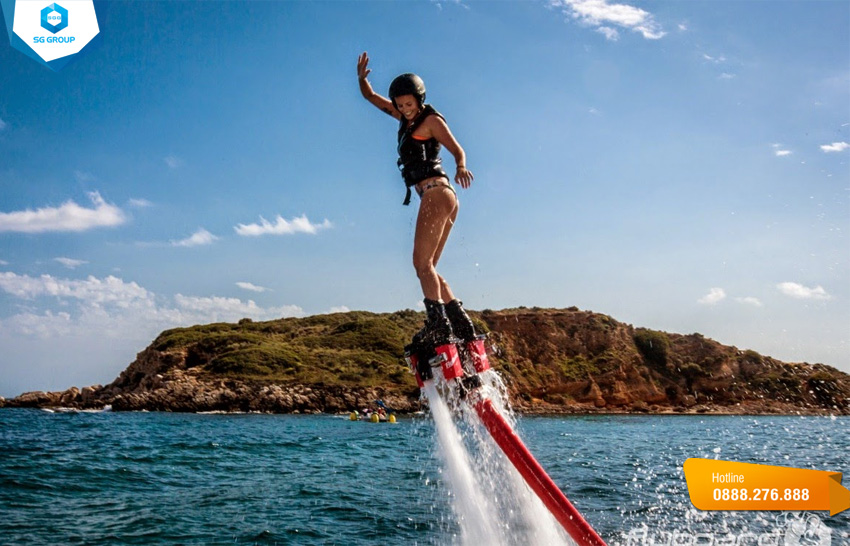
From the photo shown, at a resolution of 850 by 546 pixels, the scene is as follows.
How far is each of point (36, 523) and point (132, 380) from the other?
7137 centimetres

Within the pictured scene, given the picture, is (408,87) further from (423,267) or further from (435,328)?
(435,328)

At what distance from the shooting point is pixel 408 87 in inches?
226

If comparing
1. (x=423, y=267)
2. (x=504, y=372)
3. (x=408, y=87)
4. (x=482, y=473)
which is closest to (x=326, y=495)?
(x=482, y=473)

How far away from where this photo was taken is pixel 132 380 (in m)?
74.4

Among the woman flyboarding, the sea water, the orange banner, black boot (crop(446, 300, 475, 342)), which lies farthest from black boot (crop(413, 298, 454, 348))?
the orange banner

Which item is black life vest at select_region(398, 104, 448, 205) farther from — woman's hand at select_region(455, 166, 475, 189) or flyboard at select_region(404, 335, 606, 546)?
flyboard at select_region(404, 335, 606, 546)

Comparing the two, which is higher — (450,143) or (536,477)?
(450,143)

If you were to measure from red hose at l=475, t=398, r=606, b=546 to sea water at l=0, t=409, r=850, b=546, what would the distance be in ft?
2.40

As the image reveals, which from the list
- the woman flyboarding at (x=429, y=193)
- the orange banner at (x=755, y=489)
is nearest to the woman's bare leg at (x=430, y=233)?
the woman flyboarding at (x=429, y=193)

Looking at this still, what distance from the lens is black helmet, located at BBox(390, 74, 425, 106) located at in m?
5.75

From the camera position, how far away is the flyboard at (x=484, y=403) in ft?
16.8

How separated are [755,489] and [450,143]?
11803 mm

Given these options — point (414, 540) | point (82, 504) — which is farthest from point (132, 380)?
point (414, 540)

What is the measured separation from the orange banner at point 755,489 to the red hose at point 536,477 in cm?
795
